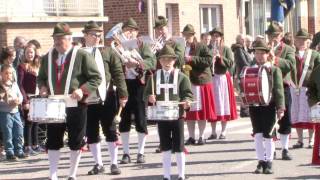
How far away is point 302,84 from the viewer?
13.5 m

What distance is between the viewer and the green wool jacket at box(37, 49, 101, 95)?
10250 millimetres

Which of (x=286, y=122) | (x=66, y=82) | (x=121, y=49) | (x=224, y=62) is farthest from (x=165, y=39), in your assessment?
(x=66, y=82)

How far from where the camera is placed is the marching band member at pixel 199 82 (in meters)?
14.2

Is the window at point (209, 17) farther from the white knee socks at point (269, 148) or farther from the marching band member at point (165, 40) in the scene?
the white knee socks at point (269, 148)

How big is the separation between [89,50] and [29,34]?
8117 millimetres

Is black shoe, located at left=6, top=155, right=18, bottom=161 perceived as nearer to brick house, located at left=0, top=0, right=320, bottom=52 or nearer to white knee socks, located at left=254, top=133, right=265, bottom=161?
white knee socks, located at left=254, top=133, right=265, bottom=161

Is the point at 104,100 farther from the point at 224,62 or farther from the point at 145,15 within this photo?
the point at 145,15

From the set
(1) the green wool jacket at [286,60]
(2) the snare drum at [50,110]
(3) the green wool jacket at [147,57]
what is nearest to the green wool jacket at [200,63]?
(1) the green wool jacket at [286,60]

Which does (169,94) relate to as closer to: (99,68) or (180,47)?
(99,68)

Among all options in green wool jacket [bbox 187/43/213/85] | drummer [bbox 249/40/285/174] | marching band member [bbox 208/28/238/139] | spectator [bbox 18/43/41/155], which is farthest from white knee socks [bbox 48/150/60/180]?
marching band member [bbox 208/28/238/139]

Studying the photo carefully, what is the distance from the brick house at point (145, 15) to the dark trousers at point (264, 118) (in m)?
8.73

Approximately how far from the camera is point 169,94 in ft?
35.0

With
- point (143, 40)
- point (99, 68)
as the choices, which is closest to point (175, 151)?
point (99, 68)

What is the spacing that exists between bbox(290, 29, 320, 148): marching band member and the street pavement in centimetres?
45
